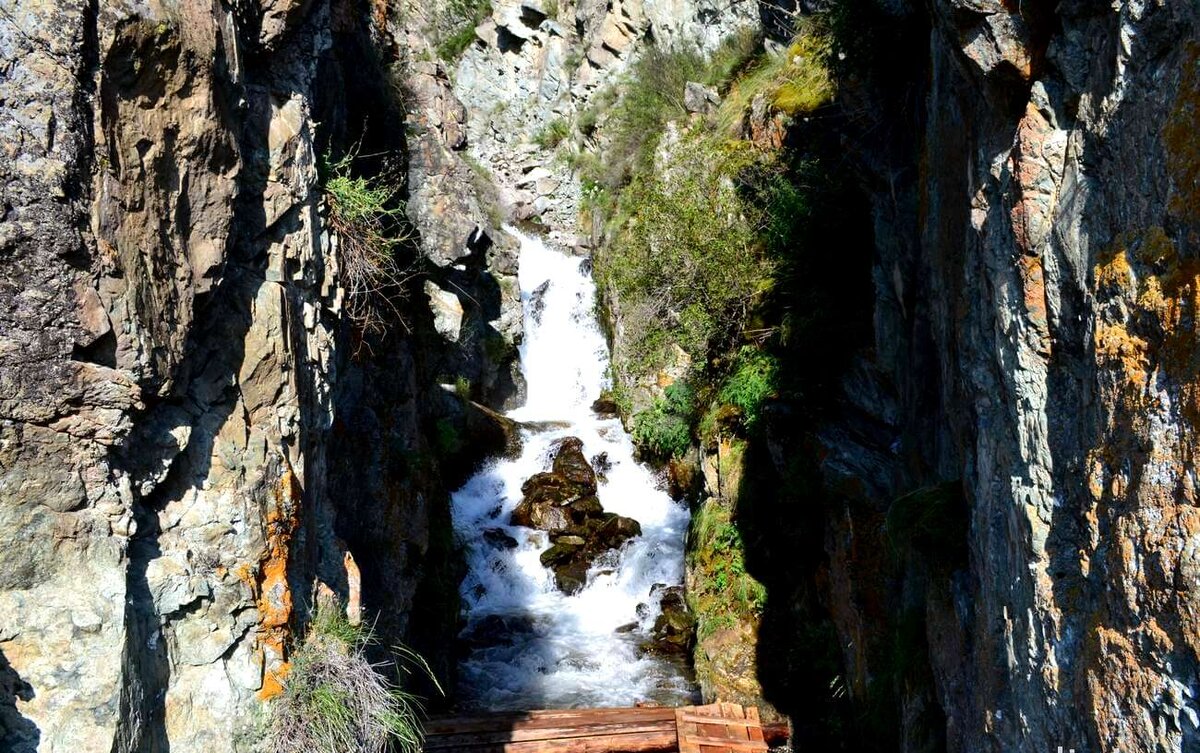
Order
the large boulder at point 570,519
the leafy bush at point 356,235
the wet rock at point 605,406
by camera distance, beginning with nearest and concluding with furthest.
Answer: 1. the leafy bush at point 356,235
2. the large boulder at point 570,519
3. the wet rock at point 605,406

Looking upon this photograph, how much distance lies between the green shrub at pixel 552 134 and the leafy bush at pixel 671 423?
1456 cm

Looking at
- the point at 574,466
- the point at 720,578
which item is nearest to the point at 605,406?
the point at 574,466

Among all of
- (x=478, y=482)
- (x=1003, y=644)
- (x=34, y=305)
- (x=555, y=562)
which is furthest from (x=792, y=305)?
(x=34, y=305)

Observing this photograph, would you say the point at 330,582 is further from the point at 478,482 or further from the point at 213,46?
the point at 478,482

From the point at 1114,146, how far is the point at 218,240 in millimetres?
4549

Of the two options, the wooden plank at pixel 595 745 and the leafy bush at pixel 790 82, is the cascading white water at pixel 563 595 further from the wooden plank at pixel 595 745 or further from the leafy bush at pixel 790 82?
the leafy bush at pixel 790 82

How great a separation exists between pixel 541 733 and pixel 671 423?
7.61m

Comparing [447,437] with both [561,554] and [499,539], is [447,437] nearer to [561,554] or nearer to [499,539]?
[499,539]

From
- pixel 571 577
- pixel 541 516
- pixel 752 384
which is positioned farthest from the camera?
pixel 541 516

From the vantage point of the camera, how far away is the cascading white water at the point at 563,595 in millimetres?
11336

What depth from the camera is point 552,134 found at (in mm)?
A: 28094

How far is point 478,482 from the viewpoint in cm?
1603

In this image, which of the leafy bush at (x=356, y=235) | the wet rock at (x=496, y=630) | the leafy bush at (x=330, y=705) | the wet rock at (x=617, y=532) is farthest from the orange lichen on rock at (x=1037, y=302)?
the wet rock at (x=617, y=532)

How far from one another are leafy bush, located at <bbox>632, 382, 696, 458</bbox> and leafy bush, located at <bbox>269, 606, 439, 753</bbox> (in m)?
10.1
